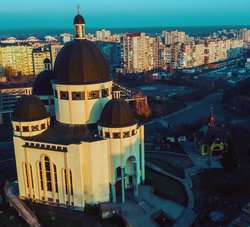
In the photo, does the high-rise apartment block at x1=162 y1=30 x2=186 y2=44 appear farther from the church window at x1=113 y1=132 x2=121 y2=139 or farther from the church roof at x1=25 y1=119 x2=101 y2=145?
the church window at x1=113 y1=132 x2=121 y2=139

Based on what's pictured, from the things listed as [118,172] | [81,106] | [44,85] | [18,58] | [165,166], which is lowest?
[165,166]

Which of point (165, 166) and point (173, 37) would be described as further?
point (173, 37)

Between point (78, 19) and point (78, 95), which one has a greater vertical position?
point (78, 19)

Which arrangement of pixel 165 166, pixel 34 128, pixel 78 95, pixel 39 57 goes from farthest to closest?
pixel 39 57
pixel 165 166
pixel 34 128
pixel 78 95

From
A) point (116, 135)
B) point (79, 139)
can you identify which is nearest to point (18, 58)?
point (79, 139)

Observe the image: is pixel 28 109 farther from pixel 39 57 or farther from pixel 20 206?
pixel 39 57

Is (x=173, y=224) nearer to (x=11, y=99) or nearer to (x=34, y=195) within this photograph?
(x=34, y=195)

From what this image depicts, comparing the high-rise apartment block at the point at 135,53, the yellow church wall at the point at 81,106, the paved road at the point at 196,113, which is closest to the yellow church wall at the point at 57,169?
the yellow church wall at the point at 81,106

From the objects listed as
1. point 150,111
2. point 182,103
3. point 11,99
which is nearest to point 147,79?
point 182,103
